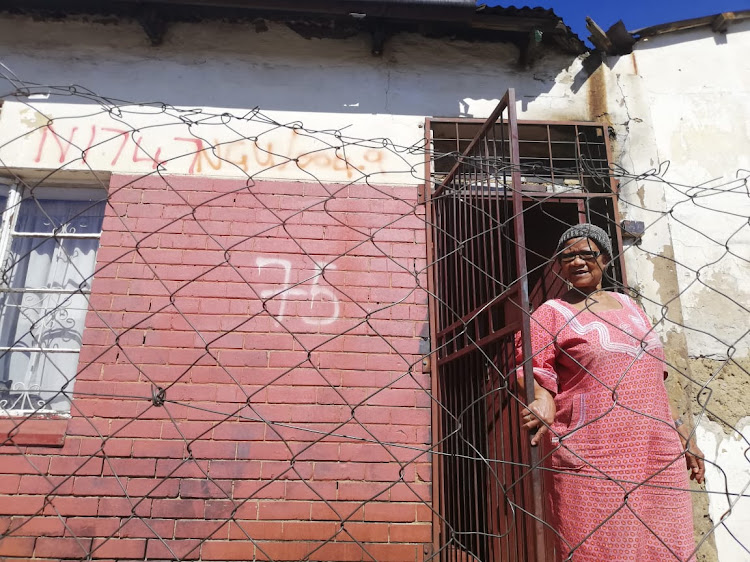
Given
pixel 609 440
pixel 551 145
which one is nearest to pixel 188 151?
pixel 551 145

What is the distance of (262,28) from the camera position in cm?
381

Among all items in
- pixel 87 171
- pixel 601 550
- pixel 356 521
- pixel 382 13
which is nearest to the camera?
pixel 601 550

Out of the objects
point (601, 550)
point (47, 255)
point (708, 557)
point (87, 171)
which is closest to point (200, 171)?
point (87, 171)

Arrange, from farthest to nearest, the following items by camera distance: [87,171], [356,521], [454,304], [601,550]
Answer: [87,171]
[454,304]
[356,521]
[601,550]

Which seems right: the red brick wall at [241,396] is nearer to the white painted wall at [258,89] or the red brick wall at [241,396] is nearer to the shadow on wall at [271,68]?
the white painted wall at [258,89]

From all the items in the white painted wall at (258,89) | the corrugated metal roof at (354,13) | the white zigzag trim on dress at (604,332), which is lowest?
the white zigzag trim on dress at (604,332)

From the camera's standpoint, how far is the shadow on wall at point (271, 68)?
364 cm

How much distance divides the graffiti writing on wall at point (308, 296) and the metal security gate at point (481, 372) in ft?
1.96

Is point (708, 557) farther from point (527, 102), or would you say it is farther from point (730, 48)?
point (730, 48)

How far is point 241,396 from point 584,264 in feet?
6.11

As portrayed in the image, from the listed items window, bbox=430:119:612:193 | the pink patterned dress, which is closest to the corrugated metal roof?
window, bbox=430:119:612:193

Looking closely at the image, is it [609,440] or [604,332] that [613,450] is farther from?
[604,332]

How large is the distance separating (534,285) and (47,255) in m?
3.07

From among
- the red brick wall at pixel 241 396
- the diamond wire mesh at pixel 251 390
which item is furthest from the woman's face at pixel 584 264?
the red brick wall at pixel 241 396
